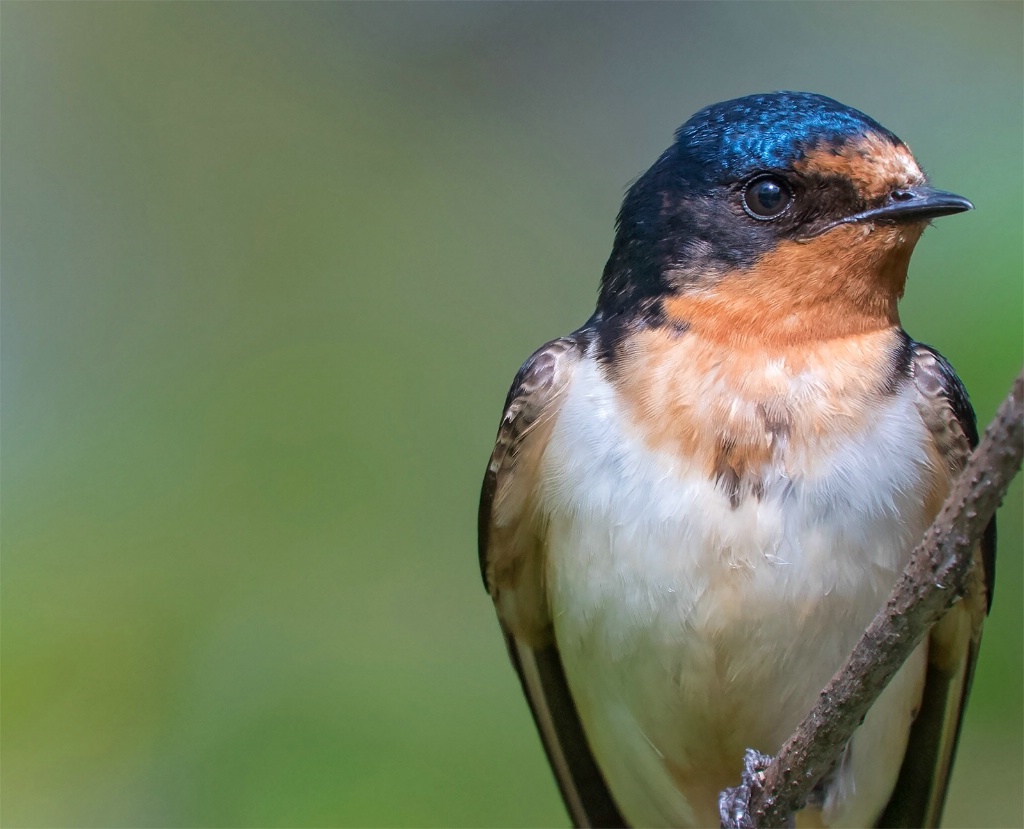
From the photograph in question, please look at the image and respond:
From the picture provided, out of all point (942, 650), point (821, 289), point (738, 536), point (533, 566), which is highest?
point (821, 289)

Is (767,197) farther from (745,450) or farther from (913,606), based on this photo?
(913,606)

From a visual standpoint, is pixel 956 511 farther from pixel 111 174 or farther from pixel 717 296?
pixel 111 174

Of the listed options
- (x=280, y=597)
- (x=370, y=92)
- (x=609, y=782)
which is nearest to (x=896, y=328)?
(x=609, y=782)

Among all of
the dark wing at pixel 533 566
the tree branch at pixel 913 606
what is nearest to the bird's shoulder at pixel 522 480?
the dark wing at pixel 533 566

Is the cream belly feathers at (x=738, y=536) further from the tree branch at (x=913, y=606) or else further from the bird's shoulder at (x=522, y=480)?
the tree branch at (x=913, y=606)

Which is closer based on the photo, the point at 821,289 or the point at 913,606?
the point at 913,606

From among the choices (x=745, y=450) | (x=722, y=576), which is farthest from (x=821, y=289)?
(x=722, y=576)

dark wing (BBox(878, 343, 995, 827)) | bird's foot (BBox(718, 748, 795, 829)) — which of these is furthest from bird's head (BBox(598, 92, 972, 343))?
bird's foot (BBox(718, 748, 795, 829))
